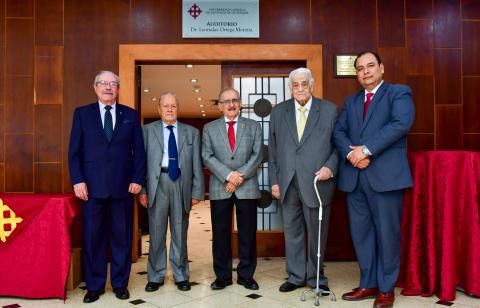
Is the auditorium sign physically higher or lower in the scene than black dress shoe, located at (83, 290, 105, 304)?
higher

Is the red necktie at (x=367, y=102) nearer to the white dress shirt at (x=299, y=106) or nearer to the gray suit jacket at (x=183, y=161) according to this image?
the white dress shirt at (x=299, y=106)

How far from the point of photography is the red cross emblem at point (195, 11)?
445 cm

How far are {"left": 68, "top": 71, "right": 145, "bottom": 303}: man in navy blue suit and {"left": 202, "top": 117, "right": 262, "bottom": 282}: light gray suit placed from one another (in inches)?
22.0

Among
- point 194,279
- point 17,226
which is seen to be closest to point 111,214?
point 17,226

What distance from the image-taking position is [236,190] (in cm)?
334

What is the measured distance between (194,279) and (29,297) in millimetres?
1298

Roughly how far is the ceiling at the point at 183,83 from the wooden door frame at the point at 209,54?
2564mm

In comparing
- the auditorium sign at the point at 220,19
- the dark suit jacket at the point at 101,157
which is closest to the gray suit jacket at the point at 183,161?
the dark suit jacket at the point at 101,157

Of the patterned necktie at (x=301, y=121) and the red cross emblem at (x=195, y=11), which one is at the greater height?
the red cross emblem at (x=195, y=11)

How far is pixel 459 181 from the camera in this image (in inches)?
123

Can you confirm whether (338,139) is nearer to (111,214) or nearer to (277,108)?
(277,108)

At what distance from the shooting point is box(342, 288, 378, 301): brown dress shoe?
10.3 feet

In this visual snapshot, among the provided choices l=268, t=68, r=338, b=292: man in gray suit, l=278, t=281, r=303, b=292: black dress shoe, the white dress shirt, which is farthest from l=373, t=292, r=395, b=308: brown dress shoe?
the white dress shirt

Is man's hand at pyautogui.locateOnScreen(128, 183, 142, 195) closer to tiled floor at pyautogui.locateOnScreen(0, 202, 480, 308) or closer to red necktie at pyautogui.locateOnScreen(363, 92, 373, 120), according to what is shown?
tiled floor at pyautogui.locateOnScreen(0, 202, 480, 308)
